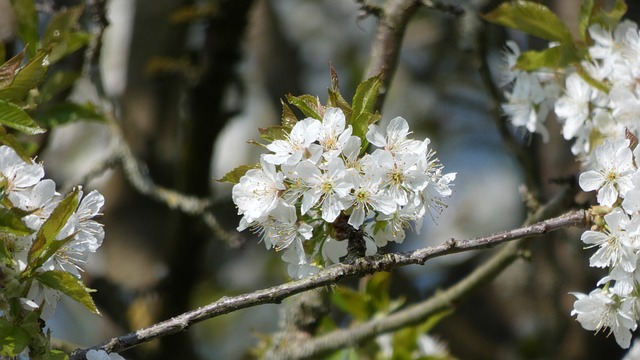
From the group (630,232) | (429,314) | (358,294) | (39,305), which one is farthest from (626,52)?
(39,305)

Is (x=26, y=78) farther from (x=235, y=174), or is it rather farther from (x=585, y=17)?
(x=585, y=17)

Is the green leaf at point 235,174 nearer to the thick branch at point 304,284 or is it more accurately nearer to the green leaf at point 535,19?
the thick branch at point 304,284

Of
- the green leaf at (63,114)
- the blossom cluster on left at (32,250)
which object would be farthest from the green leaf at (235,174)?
the green leaf at (63,114)

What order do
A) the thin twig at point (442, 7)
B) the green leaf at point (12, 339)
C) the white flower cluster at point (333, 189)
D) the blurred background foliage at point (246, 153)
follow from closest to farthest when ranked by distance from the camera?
1. the green leaf at point (12, 339)
2. the white flower cluster at point (333, 189)
3. the thin twig at point (442, 7)
4. the blurred background foliage at point (246, 153)

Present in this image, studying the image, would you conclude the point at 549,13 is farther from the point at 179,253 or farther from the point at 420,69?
the point at 420,69

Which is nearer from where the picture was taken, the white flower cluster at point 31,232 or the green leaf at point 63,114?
the white flower cluster at point 31,232

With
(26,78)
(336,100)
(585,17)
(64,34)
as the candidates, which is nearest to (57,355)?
(26,78)
